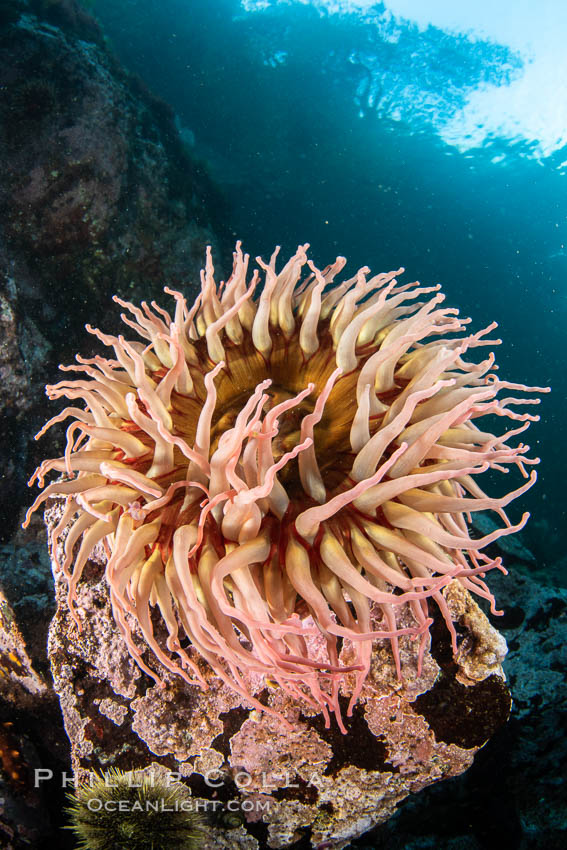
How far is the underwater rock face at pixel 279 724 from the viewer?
254cm

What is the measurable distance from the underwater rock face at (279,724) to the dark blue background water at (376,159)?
10923 millimetres

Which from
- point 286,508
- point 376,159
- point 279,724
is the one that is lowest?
point 279,724

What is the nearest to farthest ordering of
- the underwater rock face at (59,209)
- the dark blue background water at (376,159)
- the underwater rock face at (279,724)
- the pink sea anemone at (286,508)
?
the pink sea anemone at (286,508) → the underwater rock face at (279,724) → the underwater rock face at (59,209) → the dark blue background water at (376,159)

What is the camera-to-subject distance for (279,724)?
2.52 metres

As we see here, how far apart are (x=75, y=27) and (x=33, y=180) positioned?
4064 millimetres

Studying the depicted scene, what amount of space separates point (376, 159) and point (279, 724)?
16907 mm

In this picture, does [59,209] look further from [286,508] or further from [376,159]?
[376,159]

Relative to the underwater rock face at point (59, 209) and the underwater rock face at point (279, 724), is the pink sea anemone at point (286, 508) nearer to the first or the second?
the underwater rock face at point (279, 724)

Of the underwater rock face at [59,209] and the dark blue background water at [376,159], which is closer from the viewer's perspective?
the underwater rock face at [59,209]

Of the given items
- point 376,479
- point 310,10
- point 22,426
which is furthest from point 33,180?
point 310,10

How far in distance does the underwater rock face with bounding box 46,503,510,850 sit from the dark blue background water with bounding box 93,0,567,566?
10.9 meters

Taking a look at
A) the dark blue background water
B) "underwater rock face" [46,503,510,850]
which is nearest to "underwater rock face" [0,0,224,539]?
"underwater rock face" [46,503,510,850]

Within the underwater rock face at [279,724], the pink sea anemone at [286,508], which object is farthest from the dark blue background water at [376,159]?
the underwater rock face at [279,724]

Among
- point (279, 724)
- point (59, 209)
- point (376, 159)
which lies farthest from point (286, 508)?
point (376, 159)
